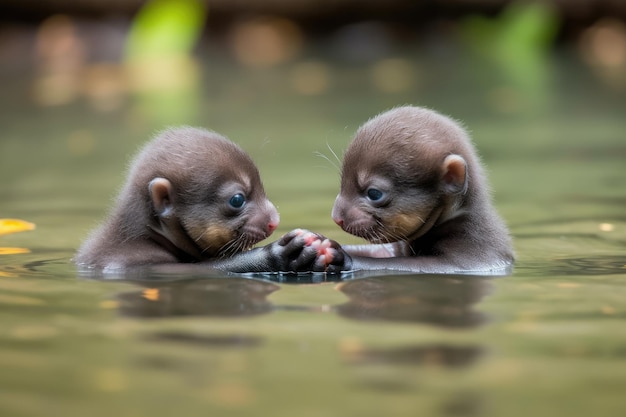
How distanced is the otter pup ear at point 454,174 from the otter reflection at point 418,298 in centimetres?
64

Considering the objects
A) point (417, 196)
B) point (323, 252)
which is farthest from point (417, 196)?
point (323, 252)

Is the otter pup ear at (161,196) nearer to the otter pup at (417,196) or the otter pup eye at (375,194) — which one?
the otter pup at (417,196)

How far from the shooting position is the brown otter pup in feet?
21.5

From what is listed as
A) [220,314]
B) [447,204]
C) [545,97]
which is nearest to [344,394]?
[220,314]

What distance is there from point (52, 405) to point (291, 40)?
58.9 ft

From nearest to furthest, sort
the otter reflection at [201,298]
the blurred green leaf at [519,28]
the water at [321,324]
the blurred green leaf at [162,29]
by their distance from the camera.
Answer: the water at [321,324] < the otter reflection at [201,298] < the blurred green leaf at [162,29] < the blurred green leaf at [519,28]

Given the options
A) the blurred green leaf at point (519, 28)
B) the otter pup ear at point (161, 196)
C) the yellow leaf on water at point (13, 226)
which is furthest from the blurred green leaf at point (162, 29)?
the otter pup ear at point (161, 196)

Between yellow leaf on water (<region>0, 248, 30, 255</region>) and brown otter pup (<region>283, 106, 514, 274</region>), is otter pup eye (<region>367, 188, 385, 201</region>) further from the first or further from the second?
yellow leaf on water (<region>0, 248, 30, 255</region>)

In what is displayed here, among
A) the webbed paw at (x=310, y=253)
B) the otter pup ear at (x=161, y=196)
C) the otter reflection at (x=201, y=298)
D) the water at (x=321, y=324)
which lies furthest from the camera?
→ the otter pup ear at (x=161, y=196)

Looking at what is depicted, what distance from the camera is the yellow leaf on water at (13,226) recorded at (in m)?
7.66

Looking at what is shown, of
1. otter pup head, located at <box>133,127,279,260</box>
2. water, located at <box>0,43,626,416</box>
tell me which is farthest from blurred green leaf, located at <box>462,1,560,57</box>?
otter pup head, located at <box>133,127,279,260</box>

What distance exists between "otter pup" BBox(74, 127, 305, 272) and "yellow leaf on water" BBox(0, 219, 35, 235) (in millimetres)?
1165

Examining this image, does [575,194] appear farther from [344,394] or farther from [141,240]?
[344,394]

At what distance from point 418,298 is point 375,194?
122cm
